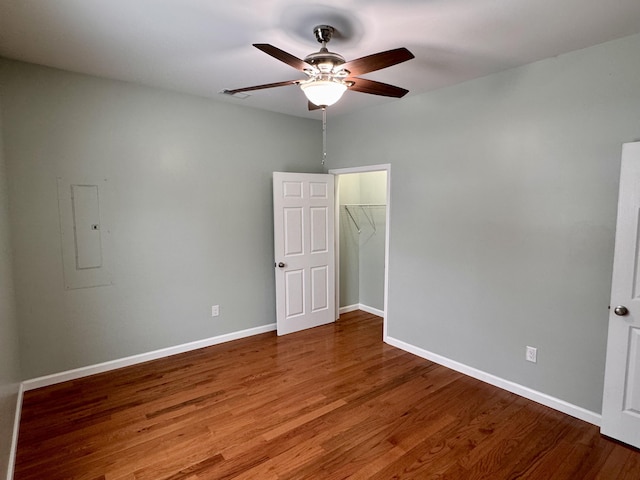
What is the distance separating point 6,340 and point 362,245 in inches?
163

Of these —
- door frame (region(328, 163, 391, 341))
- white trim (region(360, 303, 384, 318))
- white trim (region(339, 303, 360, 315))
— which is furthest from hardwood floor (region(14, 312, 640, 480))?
white trim (region(339, 303, 360, 315))

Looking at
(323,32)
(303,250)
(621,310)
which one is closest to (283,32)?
(323,32)

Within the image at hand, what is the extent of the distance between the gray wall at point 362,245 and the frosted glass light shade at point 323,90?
296cm

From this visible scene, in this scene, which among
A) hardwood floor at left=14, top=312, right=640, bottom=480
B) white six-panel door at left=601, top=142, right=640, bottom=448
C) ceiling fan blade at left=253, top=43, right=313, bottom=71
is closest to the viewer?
ceiling fan blade at left=253, top=43, right=313, bottom=71

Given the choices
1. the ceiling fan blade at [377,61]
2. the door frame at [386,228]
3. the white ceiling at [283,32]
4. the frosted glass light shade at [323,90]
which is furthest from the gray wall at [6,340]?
the door frame at [386,228]

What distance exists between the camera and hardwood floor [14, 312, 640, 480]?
210cm

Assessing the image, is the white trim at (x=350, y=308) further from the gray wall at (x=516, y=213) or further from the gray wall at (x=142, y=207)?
the gray wall at (x=516, y=213)

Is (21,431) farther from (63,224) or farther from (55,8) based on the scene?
(55,8)

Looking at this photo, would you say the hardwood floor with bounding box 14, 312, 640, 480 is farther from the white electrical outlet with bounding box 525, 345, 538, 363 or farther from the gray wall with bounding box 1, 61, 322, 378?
the gray wall with bounding box 1, 61, 322, 378

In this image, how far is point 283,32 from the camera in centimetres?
221

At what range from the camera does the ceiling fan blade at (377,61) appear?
1721 mm

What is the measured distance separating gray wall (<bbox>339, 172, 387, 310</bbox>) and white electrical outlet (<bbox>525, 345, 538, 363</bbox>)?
90.1 inches

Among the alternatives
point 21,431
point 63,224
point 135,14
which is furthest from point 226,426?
point 135,14

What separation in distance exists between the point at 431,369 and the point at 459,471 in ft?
4.39
